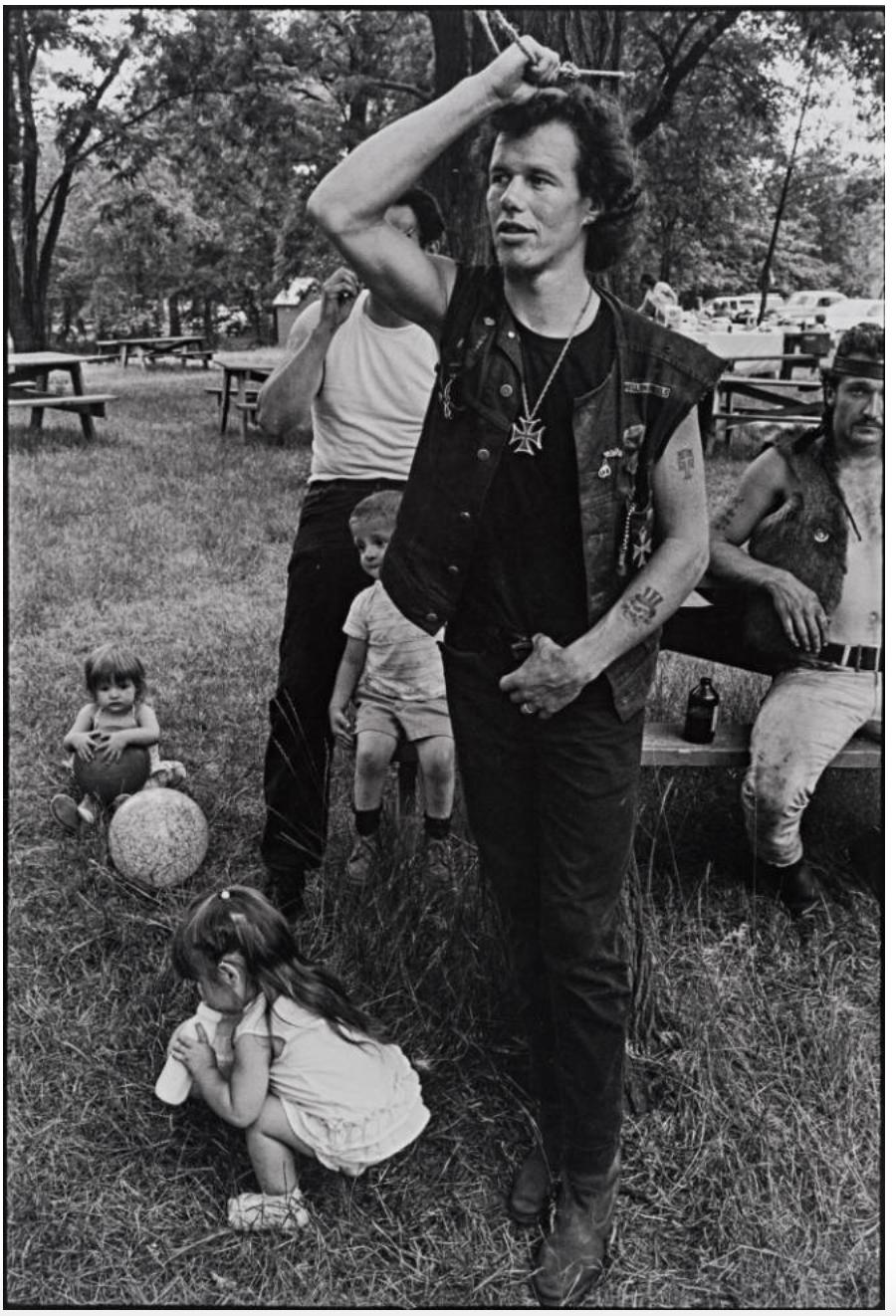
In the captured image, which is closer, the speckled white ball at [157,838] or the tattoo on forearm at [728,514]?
the speckled white ball at [157,838]

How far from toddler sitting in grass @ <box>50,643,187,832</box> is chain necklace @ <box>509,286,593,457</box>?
186 cm

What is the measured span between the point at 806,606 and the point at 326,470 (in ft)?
4.68

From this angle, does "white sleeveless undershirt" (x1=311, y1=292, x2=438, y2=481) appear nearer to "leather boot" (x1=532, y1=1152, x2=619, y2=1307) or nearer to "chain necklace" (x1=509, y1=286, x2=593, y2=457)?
"chain necklace" (x1=509, y1=286, x2=593, y2=457)

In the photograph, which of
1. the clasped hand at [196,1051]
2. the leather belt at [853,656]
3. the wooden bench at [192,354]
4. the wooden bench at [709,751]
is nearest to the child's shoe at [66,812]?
the wooden bench at [709,751]

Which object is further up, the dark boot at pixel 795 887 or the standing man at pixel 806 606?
the standing man at pixel 806 606

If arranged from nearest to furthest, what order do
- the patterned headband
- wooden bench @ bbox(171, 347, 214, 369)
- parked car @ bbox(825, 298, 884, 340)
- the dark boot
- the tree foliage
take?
the tree foliage < parked car @ bbox(825, 298, 884, 340) < the patterned headband < the dark boot < wooden bench @ bbox(171, 347, 214, 369)

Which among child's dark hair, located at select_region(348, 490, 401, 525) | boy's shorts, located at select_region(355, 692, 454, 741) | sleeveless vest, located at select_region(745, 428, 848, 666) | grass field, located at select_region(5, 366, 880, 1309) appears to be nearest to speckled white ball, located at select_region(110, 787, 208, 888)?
grass field, located at select_region(5, 366, 880, 1309)

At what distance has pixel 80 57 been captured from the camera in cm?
292

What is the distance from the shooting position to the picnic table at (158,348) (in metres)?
3.97

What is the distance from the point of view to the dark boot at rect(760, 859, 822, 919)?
3449 millimetres

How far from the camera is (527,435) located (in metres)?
2.20

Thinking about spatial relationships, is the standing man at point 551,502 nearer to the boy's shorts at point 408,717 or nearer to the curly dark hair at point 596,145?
the curly dark hair at point 596,145

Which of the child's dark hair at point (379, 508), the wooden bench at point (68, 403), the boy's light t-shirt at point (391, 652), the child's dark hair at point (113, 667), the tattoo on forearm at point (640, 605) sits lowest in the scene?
the child's dark hair at point (113, 667)

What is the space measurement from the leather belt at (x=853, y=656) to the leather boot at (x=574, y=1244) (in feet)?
5.26
